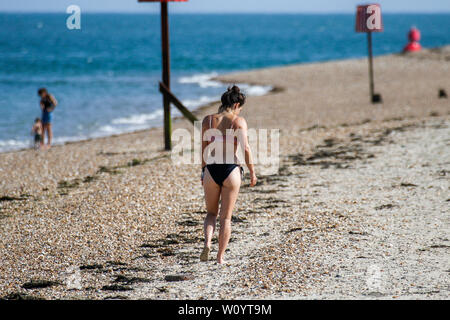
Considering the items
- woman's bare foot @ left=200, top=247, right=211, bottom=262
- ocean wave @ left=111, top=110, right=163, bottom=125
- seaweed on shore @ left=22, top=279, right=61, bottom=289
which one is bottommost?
seaweed on shore @ left=22, top=279, right=61, bottom=289

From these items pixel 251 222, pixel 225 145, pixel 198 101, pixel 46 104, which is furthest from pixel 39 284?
pixel 198 101

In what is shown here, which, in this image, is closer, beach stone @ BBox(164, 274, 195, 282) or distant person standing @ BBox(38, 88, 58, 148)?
beach stone @ BBox(164, 274, 195, 282)

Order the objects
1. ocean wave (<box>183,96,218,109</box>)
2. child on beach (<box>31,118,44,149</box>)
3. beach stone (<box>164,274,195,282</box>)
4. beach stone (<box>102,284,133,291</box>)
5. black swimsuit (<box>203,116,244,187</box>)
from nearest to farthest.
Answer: beach stone (<box>102,284,133,291</box>) → black swimsuit (<box>203,116,244,187</box>) → beach stone (<box>164,274,195,282</box>) → child on beach (<box>31,118,44,149</box>) → ocean wave (<box>183,96,218,109</box>)

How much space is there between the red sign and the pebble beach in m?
2.63

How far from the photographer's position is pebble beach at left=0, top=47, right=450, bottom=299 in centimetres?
552

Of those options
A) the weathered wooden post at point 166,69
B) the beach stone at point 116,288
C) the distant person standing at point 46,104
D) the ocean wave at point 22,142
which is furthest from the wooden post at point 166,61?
the beach stone at point 116,288

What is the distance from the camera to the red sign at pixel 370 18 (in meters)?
15.3

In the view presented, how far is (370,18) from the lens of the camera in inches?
619

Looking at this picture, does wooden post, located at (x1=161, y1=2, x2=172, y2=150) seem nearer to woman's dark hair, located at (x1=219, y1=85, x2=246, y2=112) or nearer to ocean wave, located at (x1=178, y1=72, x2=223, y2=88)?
woman's dark hair, located at (x1=219, y1=85, x2=246, y2=112)

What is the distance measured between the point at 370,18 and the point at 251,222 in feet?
32.9

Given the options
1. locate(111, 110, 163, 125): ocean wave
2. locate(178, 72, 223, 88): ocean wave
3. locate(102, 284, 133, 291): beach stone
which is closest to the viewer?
locate(102, 284, 133, 291): beach stone

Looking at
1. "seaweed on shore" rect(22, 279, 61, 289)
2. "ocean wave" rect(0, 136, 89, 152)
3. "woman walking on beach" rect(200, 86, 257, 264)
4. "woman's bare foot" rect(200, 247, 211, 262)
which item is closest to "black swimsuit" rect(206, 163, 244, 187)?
"woman walking on beach" rect(200, 86, 257, 264)

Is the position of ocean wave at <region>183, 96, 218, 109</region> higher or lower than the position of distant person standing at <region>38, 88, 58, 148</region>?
lower
